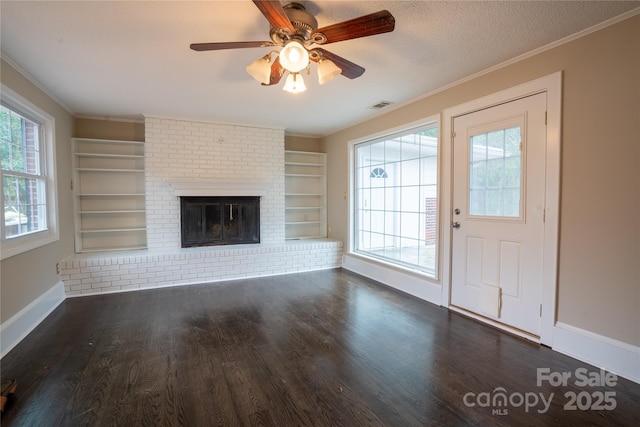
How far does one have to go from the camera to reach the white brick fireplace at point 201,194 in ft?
13.4

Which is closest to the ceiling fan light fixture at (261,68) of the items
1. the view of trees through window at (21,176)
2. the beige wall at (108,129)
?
the view of trees through window at (21,176)

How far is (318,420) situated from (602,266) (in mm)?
2221

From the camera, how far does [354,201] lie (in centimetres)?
515

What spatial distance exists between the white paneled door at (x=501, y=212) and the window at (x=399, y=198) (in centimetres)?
43

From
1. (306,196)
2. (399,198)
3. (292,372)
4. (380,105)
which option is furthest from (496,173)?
(306,196)

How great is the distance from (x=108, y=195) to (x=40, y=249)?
1516 millimetres

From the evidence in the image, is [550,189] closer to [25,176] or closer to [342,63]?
[342,63]

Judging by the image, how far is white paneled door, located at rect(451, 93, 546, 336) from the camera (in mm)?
2594

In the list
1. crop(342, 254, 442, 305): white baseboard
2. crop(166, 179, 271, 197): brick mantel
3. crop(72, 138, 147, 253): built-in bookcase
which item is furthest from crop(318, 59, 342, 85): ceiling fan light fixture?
crop(72, 138, 147, 253): built-in bookcase

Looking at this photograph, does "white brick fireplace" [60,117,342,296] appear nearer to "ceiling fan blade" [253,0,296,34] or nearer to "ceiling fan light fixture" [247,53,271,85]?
"ceiling fan light fixture" [247,53,271,85]

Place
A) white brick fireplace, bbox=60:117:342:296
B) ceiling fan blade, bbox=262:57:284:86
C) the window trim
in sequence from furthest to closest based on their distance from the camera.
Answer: white brick fireplace, bbox=60:117:342:296 < the window trim < ceiling fan blade, bbox=262:57:284:86

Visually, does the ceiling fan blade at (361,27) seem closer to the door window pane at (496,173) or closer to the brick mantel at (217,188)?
the door window pane at (496,173)

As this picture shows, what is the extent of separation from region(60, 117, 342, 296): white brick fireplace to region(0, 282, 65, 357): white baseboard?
39cm

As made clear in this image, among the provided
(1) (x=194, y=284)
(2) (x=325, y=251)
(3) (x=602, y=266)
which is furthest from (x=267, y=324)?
(3) (x=602, y=266)
